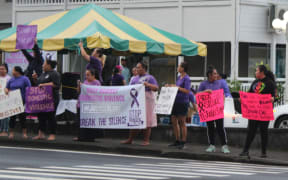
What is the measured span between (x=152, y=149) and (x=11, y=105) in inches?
158

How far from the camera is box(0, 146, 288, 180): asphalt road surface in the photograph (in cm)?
1063

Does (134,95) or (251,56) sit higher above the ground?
(251,56)

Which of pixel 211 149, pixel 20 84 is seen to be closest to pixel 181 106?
pixel 211 149

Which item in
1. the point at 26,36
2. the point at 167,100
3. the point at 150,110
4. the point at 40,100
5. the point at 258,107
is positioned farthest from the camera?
the point at 26,36

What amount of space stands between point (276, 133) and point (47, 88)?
525 centimetres

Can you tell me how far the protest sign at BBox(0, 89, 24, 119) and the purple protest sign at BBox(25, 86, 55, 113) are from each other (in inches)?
13.4

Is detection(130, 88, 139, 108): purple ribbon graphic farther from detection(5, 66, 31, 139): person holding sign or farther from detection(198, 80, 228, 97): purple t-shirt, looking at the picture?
detection(5, 66, 31, 139): person holding sign

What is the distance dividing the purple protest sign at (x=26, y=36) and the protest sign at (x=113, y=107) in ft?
6.47

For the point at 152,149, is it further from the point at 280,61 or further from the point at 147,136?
the point at 280,61

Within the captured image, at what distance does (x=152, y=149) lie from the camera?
608 inches

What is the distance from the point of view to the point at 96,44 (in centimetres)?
1817

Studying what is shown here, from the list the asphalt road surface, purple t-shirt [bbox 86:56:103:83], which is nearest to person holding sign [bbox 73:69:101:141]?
purple t-shirt [bbox 86:56:103:83]

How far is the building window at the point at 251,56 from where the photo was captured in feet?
98.4

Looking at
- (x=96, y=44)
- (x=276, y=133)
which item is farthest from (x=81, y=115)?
(x=276, y=133)
